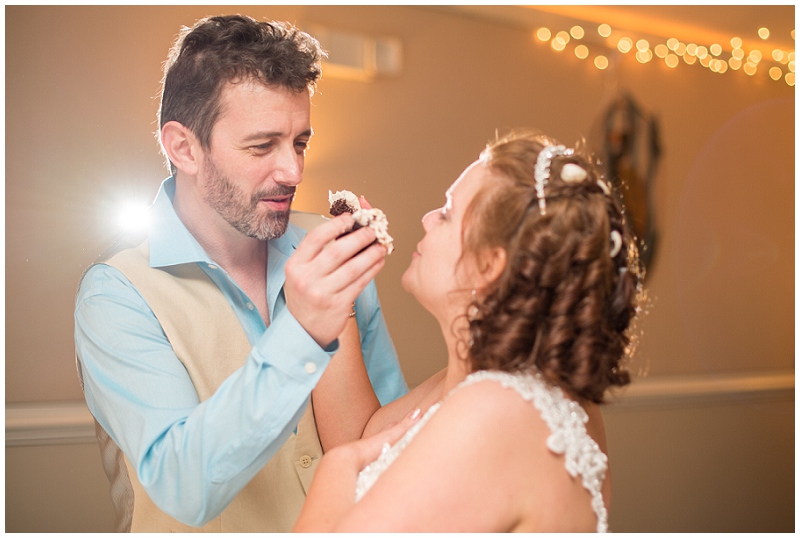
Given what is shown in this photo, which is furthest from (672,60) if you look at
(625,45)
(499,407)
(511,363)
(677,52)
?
(499,407)

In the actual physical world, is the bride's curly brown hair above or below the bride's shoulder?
above

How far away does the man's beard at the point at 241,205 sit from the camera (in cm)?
179

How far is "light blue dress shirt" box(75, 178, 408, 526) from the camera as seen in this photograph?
136cm

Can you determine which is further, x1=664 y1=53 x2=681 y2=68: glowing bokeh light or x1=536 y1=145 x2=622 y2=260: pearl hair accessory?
x1=664 y1=53 x2=681 y2=68: glowing bokeh light

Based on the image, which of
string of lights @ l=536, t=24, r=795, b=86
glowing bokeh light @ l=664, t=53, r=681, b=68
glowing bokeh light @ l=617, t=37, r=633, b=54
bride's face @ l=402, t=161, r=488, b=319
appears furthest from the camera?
glowing bokeh light @ l=664, t=53, r=681, b=68

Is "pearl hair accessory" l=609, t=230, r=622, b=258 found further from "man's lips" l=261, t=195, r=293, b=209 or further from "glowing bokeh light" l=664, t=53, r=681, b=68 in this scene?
"glowing bokeh light" l=664, t=53, r=681, b=68

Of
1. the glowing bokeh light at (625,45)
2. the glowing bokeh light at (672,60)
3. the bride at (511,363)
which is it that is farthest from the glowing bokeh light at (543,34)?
the bride at (511,363)

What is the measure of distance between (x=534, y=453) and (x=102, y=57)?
1.80 meters

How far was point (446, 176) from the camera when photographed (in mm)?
2785

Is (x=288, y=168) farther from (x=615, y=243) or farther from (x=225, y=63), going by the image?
(x=615, y=243)

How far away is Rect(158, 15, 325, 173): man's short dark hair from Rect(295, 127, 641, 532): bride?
584 mm

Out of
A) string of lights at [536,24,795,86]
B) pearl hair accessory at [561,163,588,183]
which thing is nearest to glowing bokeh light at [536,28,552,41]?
string of lights at [536,24,795,86]

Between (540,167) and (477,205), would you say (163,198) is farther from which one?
(540,167)

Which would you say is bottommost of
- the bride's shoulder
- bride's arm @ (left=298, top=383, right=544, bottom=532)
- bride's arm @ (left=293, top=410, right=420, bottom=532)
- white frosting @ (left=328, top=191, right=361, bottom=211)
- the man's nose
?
bride's arm @ (left=293, top=410, right=420, bottom=532)
